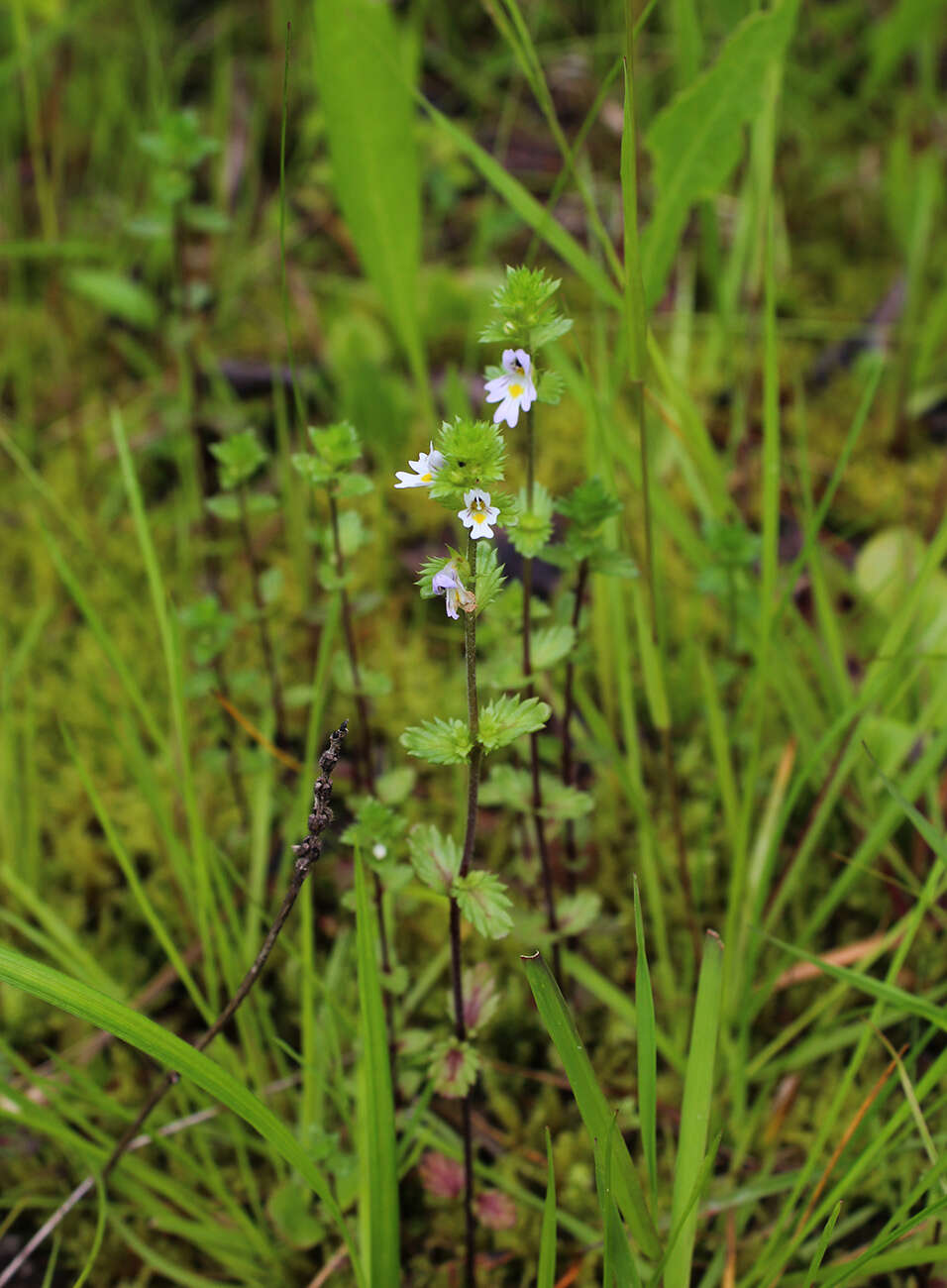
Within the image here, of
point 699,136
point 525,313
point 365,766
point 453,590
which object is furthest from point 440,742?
point 699,136

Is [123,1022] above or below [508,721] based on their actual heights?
below

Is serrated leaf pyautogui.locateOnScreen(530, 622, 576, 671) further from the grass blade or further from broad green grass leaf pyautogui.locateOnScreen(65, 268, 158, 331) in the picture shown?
broad green grass leaf pyautogui.locateOnScreen(65, 268, 158, 331)

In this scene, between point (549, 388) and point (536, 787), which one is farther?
point (536, 787)

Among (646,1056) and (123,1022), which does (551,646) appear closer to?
(646,1056)

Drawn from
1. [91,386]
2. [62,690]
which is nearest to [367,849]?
[62,690]

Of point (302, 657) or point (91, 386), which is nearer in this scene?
point (302, 657)

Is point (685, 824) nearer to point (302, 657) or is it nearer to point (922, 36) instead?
point (302, 657)
